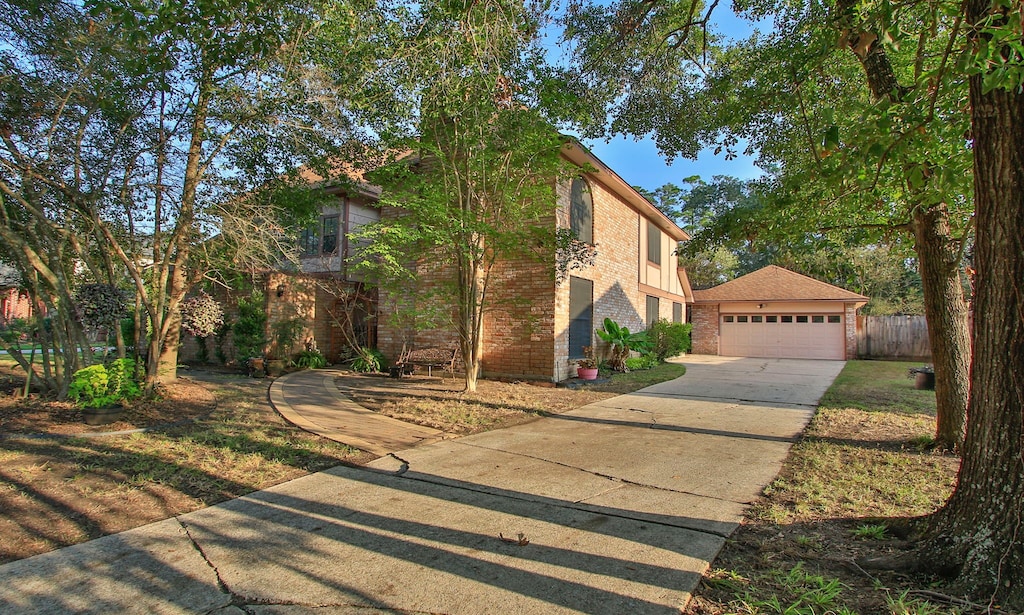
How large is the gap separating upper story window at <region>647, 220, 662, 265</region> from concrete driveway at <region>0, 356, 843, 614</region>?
13.9 meters

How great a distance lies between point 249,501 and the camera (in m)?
4.26

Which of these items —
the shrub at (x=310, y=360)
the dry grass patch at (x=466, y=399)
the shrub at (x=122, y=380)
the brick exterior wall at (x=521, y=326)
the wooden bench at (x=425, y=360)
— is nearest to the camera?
the shrub at (x=122, y=380)

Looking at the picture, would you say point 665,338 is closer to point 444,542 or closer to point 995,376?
point 995,376

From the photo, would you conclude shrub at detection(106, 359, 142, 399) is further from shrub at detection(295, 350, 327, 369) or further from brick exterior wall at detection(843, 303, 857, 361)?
brick exterior wall at detection(843, 303, 857, 361)

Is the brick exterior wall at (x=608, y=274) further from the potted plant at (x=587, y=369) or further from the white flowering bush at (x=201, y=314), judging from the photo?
the white flowering bush at (x=201, y=314)

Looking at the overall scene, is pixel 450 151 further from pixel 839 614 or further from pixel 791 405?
pixel 839 614

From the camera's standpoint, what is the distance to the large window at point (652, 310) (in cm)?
1897

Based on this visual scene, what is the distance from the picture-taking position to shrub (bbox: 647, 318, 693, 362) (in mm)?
18698

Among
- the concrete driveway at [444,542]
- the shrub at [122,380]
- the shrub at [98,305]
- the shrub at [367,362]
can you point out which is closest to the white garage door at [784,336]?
the shrub at [367,362]

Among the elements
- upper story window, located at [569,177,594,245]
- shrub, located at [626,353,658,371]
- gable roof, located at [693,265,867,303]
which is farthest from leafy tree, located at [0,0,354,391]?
gable roof, located at [693,265,867,303]

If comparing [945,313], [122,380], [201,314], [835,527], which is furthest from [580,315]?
[835,527]

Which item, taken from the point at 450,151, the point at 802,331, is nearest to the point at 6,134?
the point at 450,151

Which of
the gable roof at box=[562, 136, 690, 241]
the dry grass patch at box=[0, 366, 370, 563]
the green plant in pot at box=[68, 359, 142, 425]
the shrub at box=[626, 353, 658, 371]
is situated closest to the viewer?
the dry grass patch at box=[0, 366, 370, 563]

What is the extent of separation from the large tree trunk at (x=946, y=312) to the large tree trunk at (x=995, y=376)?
3227mm
